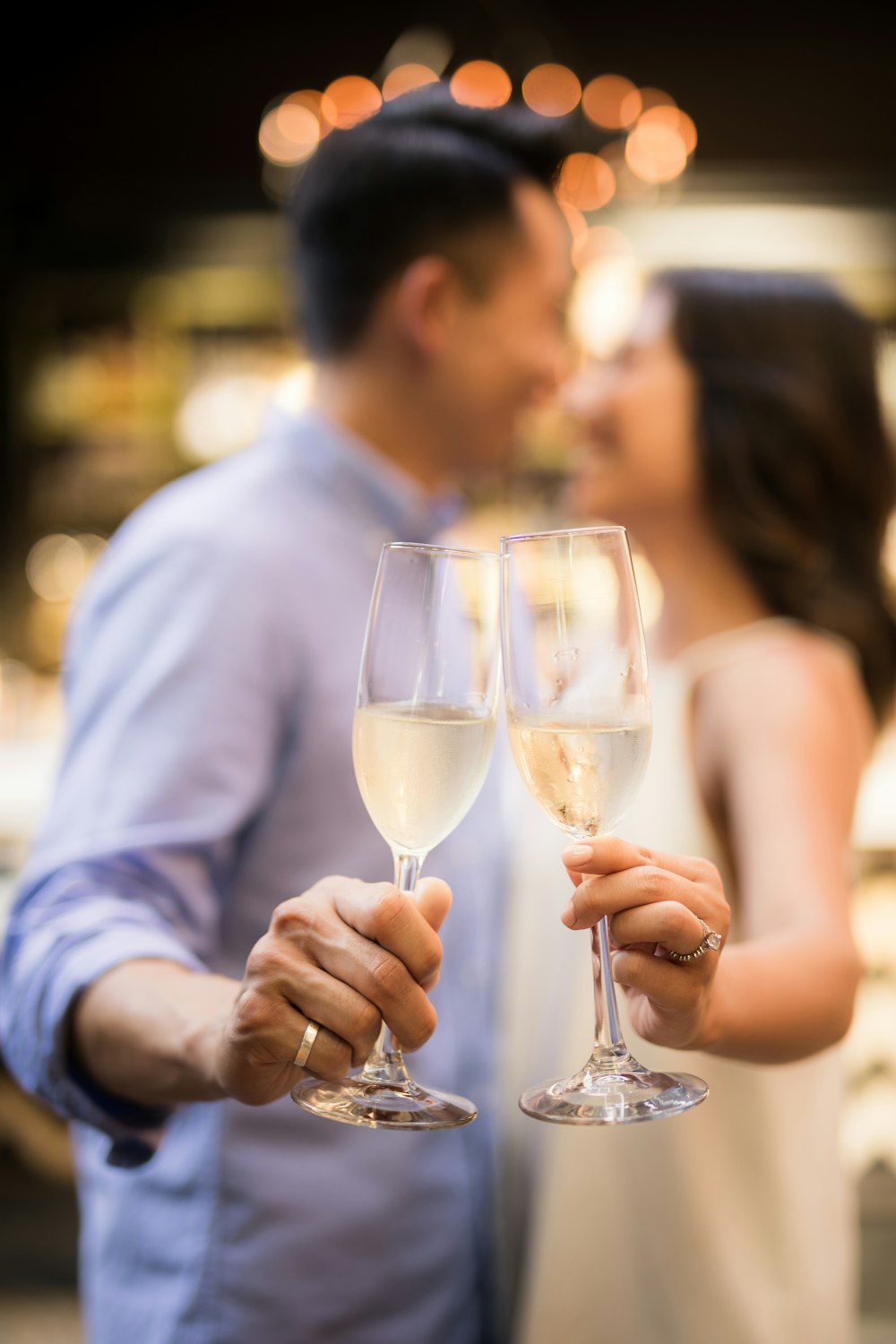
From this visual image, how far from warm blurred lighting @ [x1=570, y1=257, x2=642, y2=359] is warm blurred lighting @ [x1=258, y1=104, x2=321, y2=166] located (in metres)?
0.82

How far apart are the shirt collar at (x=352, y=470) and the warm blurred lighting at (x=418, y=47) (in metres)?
2.87

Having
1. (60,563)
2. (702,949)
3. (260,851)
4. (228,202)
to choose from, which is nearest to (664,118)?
(228,202)

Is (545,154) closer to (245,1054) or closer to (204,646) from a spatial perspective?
(204,646)

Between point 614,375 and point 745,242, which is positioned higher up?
point 745,242

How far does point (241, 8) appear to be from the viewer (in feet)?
14.6

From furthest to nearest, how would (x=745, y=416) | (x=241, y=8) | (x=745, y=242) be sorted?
(x=241, y=8) → (x=745, y=242) → (x=745, y=416)

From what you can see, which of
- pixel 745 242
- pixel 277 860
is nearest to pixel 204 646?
pixel 277 860

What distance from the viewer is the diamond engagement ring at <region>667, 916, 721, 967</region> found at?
2.67 feet

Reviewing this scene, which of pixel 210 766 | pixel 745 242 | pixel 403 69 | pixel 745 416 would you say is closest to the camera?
pixel 210 766

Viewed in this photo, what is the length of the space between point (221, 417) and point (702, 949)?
12.8 feet

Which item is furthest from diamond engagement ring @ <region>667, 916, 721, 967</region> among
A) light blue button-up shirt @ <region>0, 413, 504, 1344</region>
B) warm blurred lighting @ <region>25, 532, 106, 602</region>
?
warm blurred lighting @ <region>25, 532, 106, 602</region>

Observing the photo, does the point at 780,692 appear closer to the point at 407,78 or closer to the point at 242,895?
the point at 242,895

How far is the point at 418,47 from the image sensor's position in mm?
4293

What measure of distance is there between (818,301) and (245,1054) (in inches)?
48.3
